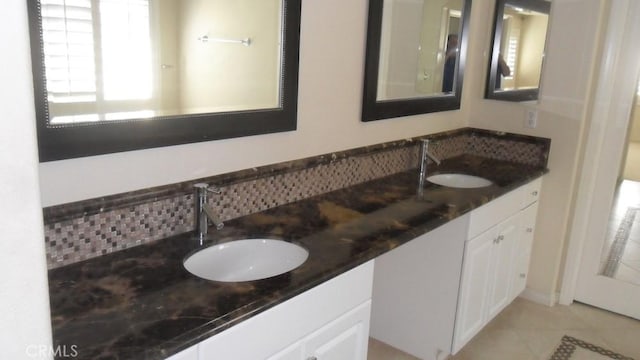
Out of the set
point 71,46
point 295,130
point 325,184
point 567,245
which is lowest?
point 567,245

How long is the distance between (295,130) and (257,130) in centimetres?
22

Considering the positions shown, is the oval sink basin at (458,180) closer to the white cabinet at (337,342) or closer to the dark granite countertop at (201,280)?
the dark granite countertop at (201,280)

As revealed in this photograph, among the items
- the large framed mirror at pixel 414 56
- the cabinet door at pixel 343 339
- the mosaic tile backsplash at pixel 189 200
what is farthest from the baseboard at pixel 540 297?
the cabinet door at pixel 343 339

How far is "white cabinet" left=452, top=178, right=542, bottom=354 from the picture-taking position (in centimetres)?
236

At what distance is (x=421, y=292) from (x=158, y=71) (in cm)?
159

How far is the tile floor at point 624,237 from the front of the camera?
302 centimetres

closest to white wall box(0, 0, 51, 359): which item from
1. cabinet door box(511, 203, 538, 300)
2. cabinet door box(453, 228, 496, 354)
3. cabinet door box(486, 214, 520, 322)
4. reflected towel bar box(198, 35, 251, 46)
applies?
reflected towel bar box(198, 35, 251, 46)

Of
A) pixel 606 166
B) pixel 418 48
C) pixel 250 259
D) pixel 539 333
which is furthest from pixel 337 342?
pixel 606 166

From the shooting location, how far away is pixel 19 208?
0.63m

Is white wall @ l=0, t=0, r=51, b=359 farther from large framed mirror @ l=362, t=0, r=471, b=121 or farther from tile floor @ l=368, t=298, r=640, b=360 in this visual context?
tile floor @ l=368, t=298, r=640, b=360

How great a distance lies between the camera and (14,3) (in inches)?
23.2

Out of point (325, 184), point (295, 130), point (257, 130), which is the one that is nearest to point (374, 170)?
point (325, 184)

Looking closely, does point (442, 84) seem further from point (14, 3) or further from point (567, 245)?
point (14, 3)

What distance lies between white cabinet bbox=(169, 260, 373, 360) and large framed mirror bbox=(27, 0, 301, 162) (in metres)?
0.61
